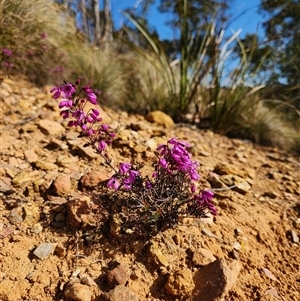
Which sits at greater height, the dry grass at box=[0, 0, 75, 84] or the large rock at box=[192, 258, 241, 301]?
the dry grass at box=[0, 0, 75, 84]

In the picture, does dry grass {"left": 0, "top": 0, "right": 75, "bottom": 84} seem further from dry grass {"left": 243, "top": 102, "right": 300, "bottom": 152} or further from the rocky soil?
dry grass {"left": 243, "top": 102, "right": 300, "bottom": 152}

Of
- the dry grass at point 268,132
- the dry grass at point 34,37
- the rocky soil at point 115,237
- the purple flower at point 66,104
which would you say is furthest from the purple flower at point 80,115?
the dry grass at point 268,132

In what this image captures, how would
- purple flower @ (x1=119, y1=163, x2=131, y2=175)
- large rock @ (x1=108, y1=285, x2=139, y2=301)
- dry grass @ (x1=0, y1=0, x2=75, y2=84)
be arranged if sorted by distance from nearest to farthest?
large rock @ (x1=108, y1=285, x2=139, y2=301) → purple flower @ (x1=119, y1=163, x2=131, y2=175) → dry grass @ (x1=0, y1=0, x2=75, y2=84)

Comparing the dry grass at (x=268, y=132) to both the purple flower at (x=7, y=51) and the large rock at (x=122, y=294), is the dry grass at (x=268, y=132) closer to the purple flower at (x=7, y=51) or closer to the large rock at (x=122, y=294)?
the purple flower at (x=7, y=51)

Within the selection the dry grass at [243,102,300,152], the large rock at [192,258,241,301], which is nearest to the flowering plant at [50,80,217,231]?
the large rock at [192,258,241,301]

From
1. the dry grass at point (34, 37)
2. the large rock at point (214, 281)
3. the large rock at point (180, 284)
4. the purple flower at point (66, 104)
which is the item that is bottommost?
the large rock at point (180, 284)

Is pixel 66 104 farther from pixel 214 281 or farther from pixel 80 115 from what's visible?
pixel 214 281

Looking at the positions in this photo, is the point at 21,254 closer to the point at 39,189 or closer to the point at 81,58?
the point at 39,189

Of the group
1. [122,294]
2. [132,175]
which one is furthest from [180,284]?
[132,175]
